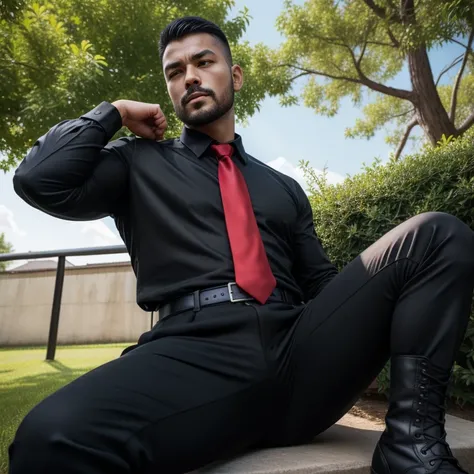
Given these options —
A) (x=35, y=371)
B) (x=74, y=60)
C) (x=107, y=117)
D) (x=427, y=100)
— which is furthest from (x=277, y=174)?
(x=427, y=100)

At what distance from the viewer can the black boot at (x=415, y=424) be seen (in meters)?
1.01

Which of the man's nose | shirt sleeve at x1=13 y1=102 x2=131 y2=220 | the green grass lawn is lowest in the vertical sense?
the green grass lawn

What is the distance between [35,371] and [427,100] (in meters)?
7.50

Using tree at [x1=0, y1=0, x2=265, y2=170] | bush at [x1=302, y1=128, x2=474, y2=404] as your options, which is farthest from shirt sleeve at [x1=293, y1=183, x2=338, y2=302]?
tree at [x1=0, y1=0, x2=265, y2=170]

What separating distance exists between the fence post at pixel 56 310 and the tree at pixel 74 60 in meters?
2.29

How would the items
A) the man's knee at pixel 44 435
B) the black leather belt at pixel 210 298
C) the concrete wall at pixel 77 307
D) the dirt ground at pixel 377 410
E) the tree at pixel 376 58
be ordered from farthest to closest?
the tree at pixel 376 58 → the concrete wall at pixel 77 307 → the dirt ground at pixel 377 410 → the black leather belt at pixel 210 298 → the man's knee at pixel 44 435

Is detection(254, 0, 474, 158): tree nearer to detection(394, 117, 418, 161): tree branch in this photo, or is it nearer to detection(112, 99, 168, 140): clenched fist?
detection(394, 117, 418, 161): tree branch

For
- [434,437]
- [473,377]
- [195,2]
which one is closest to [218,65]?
[434,437]

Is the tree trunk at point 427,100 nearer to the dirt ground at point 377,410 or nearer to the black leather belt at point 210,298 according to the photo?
the dirt ground at point 377,410

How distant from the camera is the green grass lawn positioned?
3108mm

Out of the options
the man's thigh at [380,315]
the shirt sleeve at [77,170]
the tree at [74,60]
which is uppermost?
the tree at [74,60]

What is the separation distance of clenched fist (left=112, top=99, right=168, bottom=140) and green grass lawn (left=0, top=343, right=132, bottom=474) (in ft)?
6.16

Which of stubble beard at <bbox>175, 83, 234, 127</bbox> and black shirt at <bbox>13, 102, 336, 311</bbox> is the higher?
stubble beard at <bbox>175, 83, 234, 127</bbox>

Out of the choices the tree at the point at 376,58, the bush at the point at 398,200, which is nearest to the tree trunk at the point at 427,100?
the tree at the point at 376,58
